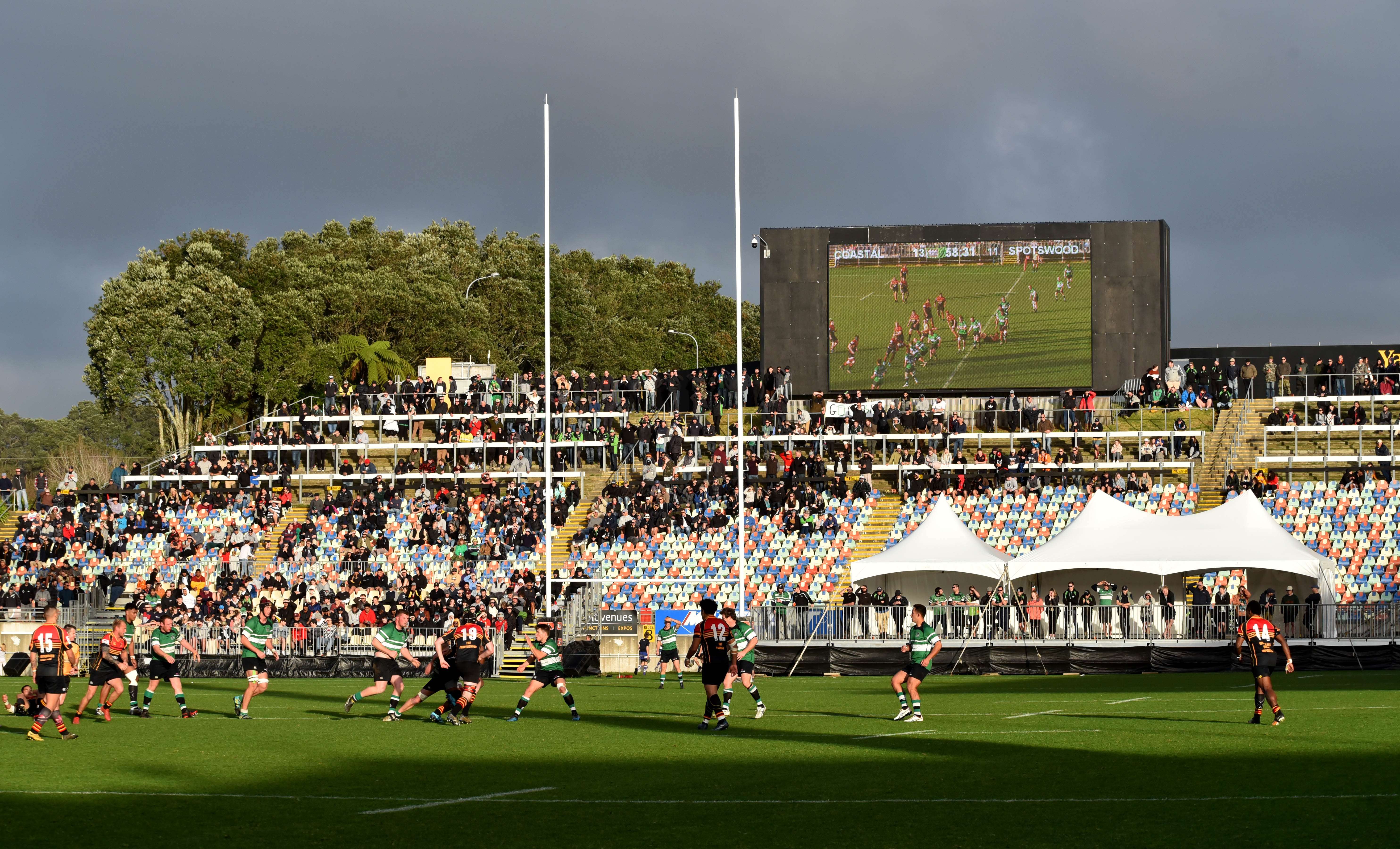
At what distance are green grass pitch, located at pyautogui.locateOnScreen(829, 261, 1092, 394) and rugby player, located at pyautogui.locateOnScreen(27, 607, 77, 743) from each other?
3351 cm

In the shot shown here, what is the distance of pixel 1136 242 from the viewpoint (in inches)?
1882

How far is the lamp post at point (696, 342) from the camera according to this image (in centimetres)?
7644

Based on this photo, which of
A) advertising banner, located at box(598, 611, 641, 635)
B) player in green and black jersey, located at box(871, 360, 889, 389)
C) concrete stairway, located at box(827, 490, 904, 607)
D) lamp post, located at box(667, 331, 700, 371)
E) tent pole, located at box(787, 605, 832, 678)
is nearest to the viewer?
tent pole, located at box(787, 605, 832, 678)

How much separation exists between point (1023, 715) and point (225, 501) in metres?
34.6

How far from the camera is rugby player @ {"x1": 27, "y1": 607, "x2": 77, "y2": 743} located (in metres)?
18.6

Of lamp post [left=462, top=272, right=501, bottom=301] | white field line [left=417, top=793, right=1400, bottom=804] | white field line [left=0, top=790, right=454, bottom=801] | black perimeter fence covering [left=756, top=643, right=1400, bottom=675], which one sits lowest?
black perimeter fence covering [left=756, top=643, right=1400, bottom=675]

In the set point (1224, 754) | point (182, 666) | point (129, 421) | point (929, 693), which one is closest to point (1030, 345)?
point (929, 693)

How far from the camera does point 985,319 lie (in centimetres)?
4853

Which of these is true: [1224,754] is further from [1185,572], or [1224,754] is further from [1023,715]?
[1185,572]

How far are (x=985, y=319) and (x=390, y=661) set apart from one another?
99.5 feet

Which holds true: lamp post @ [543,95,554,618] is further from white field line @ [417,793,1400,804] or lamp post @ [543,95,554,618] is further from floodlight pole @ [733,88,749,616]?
white field line @ [417,793,1400,804]

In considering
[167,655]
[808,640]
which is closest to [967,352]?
[808,640]

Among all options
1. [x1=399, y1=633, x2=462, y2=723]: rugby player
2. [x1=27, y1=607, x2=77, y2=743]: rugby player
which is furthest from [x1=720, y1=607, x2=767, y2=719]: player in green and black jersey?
[x1=27, y1=607, x2=77, y2=743]: rugby player

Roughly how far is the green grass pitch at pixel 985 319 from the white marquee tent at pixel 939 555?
1189cm
